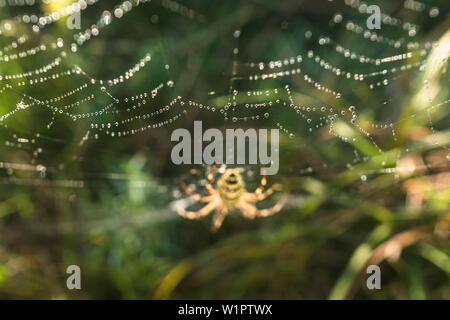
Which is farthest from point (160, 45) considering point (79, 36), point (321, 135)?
point (321, 135)

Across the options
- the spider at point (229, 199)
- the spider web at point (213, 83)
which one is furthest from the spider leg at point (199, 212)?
the spider web at point (213, 83)

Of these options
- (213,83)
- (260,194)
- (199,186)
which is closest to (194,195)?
(199,186)

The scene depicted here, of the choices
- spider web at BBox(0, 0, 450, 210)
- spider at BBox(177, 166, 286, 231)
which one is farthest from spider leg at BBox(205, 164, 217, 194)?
spider web at BBox(0, 0, 450, 210)

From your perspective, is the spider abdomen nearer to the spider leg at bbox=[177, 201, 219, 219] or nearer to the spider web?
the spider leg at bbox=[177, 201, 219, 219]

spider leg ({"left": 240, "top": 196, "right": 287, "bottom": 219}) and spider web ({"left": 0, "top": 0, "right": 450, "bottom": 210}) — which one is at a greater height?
spider web ({"left": 0, "top": 0, "right": 450, "bottom": 210})

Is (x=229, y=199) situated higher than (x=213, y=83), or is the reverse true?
(x=213, y=83)

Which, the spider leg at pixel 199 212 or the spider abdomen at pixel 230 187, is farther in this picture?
the spider leg at pixel 199 212

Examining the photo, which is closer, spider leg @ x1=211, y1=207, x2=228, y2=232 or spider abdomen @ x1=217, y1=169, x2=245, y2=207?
spider abdomen @ x1=217, y1=169, x2=245, y2=207

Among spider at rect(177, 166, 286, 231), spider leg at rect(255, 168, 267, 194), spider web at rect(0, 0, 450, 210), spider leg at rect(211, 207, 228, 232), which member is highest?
spider web at rect(0, 0, 450, 210)

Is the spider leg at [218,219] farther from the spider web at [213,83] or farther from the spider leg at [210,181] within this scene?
the spider web at [213,83]

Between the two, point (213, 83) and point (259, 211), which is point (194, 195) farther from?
point (213, 83)
